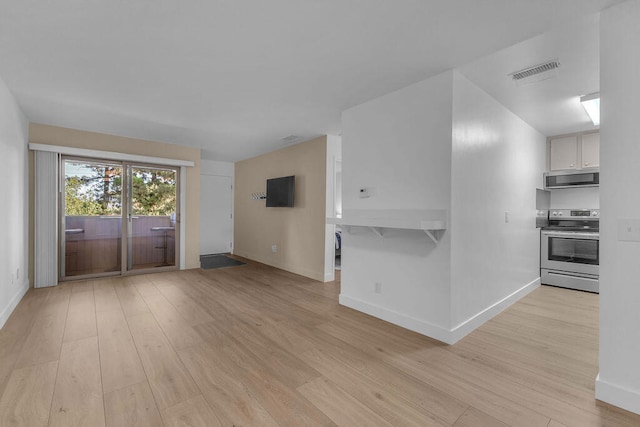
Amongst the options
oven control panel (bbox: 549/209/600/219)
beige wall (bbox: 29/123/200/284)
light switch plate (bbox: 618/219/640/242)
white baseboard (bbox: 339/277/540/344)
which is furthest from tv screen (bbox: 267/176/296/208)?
oven control panel (bbox: 549/209/600/219)

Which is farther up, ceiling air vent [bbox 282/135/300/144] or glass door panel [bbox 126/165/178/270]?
ceiling air vent [bbox 282/135/300/144]

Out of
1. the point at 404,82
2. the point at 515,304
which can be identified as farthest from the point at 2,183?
the point at 515,304

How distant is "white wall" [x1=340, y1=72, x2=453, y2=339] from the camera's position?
261 cm

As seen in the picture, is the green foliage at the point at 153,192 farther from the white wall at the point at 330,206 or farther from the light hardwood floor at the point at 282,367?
the white wall at the point at 330,206

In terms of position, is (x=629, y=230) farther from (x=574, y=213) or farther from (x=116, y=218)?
(x=116, y=218)

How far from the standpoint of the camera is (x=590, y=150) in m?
4.26

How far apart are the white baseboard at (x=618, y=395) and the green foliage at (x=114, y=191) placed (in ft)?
19.2

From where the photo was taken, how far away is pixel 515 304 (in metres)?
3.55

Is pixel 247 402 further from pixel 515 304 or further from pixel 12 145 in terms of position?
pixel 12 145

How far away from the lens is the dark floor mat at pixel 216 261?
5.80m

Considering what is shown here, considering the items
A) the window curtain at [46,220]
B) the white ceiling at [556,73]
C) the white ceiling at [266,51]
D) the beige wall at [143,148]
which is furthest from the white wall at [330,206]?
the window curtain at [46,220]

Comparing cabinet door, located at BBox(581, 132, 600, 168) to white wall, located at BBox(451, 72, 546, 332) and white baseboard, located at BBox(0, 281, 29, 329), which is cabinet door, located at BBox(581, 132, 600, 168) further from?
white baseboard, located at BBox(0, 281, 29, 329)

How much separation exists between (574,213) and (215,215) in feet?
23.3

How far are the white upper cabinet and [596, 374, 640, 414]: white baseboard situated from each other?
3689 mm
